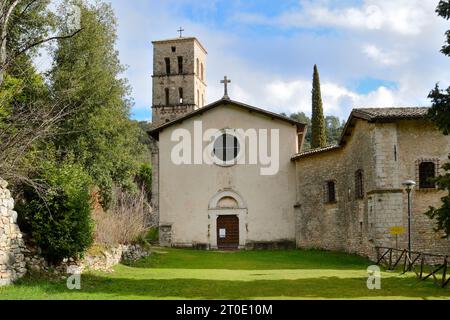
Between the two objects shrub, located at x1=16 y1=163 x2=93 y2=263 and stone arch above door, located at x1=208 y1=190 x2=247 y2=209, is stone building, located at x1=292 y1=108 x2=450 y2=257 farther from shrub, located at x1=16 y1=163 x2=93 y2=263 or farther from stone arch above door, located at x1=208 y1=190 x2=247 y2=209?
shrub, located at x1=16 y1=163 x2=93 y2=263

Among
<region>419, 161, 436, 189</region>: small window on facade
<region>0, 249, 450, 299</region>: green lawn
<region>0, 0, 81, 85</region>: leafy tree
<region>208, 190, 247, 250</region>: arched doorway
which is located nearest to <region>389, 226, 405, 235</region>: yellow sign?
<region>0, 249, 450, 299</region>: green lawn

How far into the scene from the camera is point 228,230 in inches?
1201

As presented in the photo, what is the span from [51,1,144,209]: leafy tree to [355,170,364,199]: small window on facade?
1130cm

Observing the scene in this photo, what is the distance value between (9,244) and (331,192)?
17730 mm

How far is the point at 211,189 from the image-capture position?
30.6 m

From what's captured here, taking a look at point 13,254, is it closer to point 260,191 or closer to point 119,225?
point 119,225

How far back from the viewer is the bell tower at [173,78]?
48.6 metres

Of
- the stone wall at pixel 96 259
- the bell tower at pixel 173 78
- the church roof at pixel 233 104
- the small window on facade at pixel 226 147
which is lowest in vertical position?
the stone wall at pixel 96 259

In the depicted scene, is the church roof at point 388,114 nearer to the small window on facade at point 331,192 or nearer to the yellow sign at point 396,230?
the yellow sign at point 396,230

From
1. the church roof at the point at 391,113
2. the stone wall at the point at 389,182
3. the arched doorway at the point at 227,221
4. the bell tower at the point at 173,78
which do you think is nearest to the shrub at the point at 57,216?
the stone wall at the point at 389,182

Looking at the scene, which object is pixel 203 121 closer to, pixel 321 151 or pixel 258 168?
pixel 258 168

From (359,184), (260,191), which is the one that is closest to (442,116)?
(359,184)

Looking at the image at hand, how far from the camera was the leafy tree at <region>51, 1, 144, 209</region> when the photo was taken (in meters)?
25.5

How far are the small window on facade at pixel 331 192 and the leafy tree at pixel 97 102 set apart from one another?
32.7 feet
